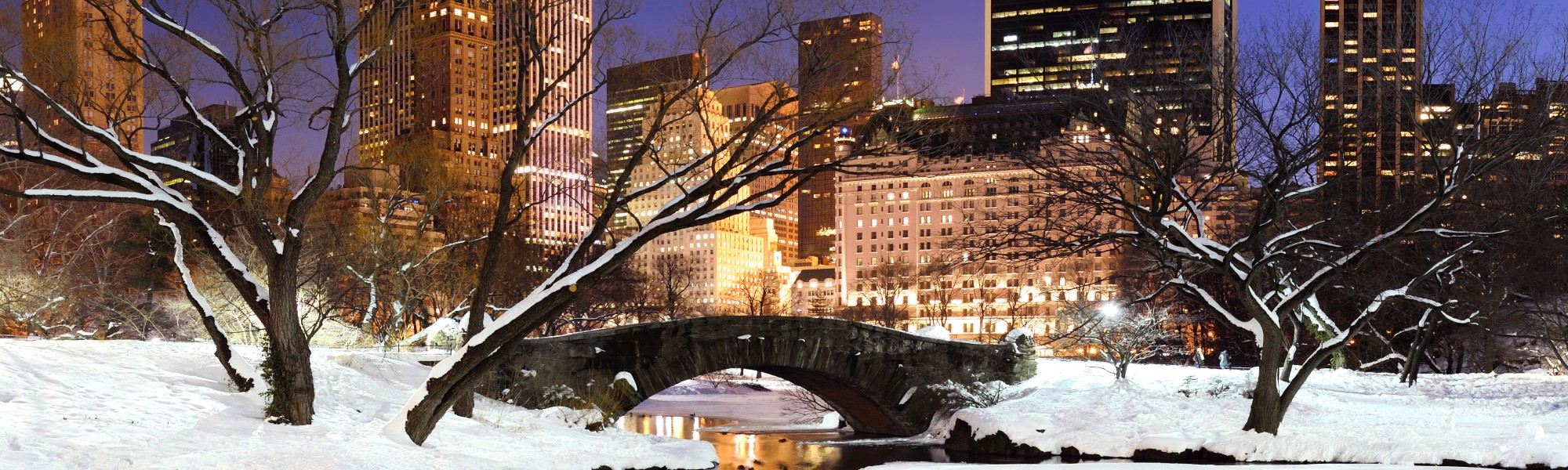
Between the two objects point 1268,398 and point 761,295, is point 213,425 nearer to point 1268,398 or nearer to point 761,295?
point 1268,398

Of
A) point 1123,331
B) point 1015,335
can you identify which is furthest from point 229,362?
point 1123,331

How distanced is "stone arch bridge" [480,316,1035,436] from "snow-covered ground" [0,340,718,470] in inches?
98.0

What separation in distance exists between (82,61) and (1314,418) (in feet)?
83.2

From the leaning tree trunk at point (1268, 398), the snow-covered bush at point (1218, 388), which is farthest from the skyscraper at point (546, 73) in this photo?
the snow-covered bush at point (1218, 388)

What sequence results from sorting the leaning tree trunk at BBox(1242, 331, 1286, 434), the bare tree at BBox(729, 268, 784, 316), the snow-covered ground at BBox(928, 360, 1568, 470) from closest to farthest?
the leaning tree trunk at BBox(1242, 331, 1286, 434)
the snow-covered ground at BBox(928, 360, 1568, 470)
the bare tree at BBox(729, 268, 784, 316)

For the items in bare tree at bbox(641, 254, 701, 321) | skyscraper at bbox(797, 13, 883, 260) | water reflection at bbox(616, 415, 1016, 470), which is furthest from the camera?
bare tree at bbox(641, 254, 701, 321)

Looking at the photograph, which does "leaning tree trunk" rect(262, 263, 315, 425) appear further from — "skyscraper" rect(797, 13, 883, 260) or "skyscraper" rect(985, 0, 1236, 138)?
"skyscraper" rect(985, 0, 1236, 138)

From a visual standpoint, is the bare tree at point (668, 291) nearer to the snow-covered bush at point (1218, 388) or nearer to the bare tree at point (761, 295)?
the bare tree at point (761, 295)

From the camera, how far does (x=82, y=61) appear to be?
19188 millimetres

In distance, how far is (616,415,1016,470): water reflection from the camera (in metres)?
28.5

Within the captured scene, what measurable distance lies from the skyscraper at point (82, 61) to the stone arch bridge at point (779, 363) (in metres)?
8.43

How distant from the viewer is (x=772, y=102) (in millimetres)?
18797

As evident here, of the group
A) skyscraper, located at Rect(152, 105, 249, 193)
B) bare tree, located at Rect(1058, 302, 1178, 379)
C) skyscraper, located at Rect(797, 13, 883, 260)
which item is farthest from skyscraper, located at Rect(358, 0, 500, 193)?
bare tree, located at Rect(1058, 302, 1178, 379)

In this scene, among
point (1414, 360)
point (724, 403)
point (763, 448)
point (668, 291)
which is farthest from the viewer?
point (668, 291)
